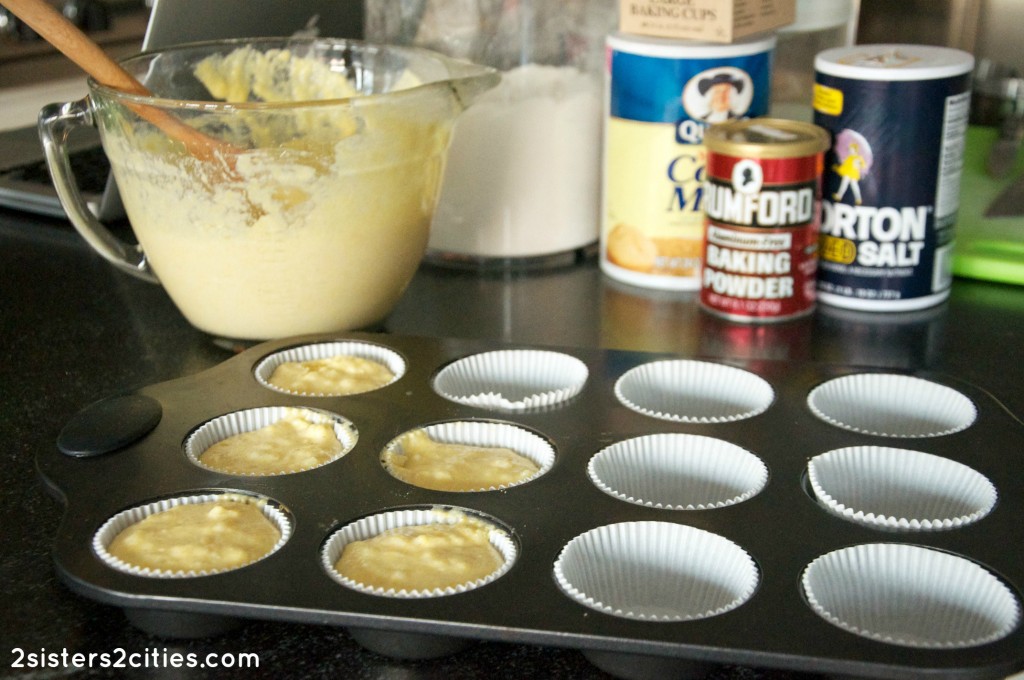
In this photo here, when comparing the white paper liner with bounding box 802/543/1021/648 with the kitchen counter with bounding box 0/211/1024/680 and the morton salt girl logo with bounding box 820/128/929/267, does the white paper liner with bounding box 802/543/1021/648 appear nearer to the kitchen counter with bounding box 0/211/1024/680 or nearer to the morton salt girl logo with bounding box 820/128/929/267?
the kitchen counter with bounding box 0/211/1024/680

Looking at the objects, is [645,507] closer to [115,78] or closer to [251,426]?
[251,426]

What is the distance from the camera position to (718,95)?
1.04 meters

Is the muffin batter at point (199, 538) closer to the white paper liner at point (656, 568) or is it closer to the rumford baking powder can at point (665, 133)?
the white paper liner at point (656, 568)

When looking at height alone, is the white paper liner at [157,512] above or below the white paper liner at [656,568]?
above

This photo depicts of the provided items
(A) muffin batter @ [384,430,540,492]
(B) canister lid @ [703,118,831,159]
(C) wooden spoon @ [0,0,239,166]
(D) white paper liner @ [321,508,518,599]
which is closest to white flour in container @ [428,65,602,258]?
(B) canister lid @ [703,118,831,159]

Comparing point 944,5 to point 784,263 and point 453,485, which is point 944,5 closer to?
point 784,263

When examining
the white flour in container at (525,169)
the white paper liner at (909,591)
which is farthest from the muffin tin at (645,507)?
the white flour in container at (525,169)

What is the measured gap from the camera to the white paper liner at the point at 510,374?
91 centimetres

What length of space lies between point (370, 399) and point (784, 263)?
386 millimetres

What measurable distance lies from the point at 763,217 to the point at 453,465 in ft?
1.20

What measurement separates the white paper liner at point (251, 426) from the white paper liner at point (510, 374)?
10 cm

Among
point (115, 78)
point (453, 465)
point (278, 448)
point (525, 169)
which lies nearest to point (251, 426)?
point (278, 448)

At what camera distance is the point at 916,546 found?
0.66 meters

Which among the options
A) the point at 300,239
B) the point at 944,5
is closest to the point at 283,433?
the point at 300,239
